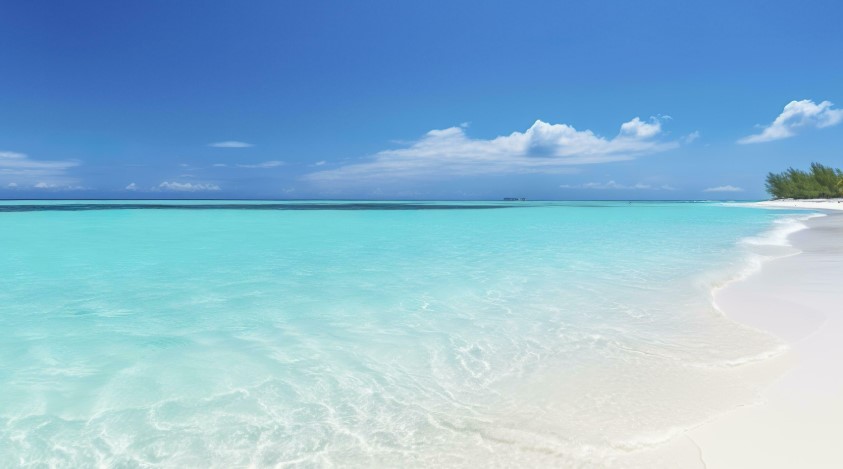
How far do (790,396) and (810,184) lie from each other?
296ft

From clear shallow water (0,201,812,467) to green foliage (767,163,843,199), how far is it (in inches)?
3226

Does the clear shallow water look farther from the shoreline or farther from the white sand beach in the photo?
the white sand beach

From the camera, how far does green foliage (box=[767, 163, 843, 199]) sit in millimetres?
66375

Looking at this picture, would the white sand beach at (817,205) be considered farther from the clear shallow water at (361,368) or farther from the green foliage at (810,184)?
the clear shallow water at (361,368)

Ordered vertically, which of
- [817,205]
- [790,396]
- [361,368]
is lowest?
[817,205]

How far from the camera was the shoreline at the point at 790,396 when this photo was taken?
7.32 ft

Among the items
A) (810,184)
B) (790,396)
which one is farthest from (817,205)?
(790,396)

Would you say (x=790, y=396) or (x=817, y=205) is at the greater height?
(x=790, y=396)

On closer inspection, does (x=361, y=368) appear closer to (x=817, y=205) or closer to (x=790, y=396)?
(x=790, y=396)

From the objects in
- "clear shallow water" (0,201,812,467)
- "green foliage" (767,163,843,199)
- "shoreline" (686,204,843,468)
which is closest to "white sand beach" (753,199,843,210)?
"green foliage" (767,163,843,199)

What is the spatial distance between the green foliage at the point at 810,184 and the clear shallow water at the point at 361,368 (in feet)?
269

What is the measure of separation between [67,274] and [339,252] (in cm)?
559

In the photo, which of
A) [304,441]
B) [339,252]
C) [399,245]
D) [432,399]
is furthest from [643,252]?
[304,441]

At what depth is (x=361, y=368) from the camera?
368 cm
